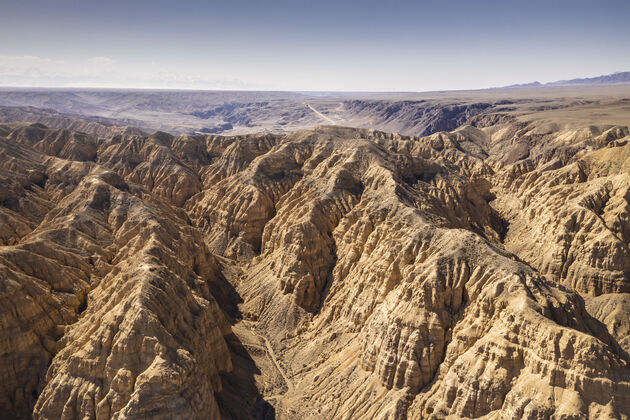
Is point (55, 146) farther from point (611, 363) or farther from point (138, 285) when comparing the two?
point (611, 363)

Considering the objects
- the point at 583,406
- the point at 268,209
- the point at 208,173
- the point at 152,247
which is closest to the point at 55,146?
the point at 208,173

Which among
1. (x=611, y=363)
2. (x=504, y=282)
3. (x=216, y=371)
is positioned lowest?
(x=216, y=371)

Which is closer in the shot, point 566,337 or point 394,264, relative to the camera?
point 566,337

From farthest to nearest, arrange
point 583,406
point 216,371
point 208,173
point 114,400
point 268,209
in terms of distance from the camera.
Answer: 1. point 208,173
2. point 268,209
3. point 216,371
4. point 114,400
5. point 583,406
